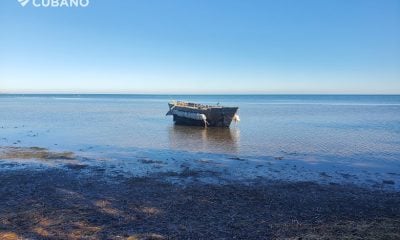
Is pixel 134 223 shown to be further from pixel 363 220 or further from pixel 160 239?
pixel 363 220

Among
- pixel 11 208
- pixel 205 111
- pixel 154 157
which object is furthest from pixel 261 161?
pixel 205 111

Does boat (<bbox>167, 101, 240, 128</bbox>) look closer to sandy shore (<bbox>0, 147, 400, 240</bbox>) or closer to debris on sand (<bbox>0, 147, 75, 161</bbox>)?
debris on sand (<bbox>0, 147, 75, 161</bbox>)

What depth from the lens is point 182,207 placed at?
9633 millimetres

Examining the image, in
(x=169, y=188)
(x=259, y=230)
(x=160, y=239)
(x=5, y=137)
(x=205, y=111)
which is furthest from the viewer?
(x=205, y=111)

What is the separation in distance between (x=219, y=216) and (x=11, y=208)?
5127mm

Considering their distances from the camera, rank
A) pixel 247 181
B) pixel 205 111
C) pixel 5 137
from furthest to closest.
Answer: pixel 205 111 → pixel 5 137 → pixel 247 181

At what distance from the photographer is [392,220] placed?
8.69 meters

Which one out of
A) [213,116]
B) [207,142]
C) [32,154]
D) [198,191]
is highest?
[213,116]

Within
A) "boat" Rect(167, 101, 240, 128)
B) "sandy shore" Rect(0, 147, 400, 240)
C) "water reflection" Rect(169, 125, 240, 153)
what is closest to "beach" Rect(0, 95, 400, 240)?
"sandy shore" Rect(0, 147, 400, 240)

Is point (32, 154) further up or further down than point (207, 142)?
further up

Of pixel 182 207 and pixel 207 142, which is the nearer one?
pixel 182 207

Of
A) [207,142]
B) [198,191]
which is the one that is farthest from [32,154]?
[198,191]

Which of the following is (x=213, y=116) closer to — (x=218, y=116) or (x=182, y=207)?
(x=218, y=116)

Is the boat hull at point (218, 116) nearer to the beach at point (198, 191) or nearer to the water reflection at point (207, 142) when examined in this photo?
the water reflection at point (207, 142)
